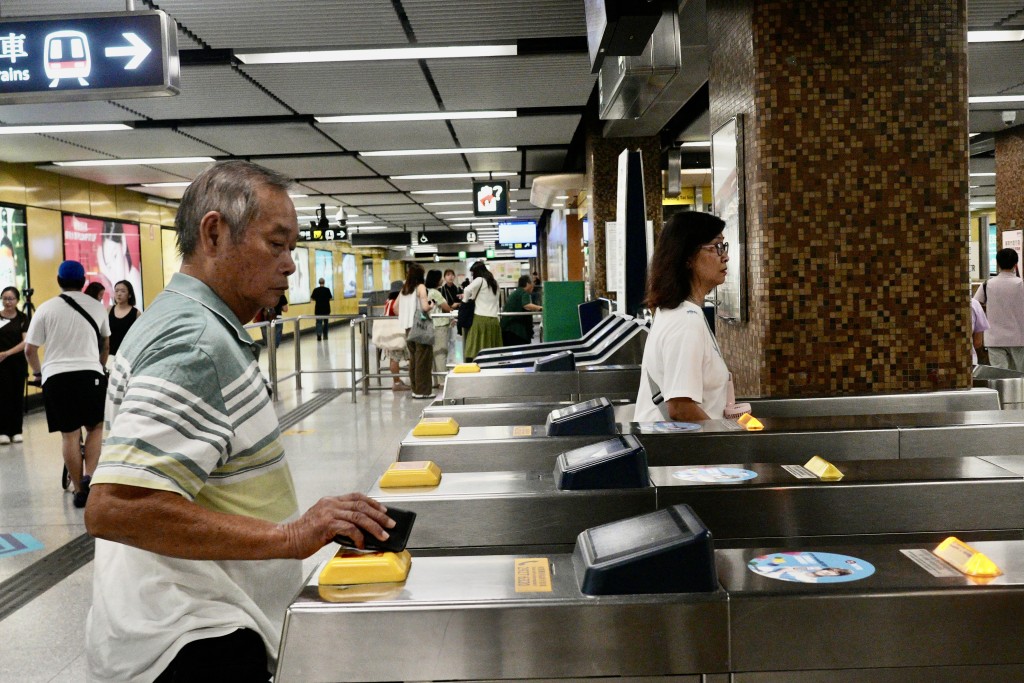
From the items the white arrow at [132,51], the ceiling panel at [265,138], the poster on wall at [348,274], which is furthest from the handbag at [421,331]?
the poster on wall at [348,274]

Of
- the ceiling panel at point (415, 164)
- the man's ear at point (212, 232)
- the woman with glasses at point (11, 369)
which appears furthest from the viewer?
the ceiling panel at point (415, 164)

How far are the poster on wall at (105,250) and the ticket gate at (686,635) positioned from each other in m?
11.0

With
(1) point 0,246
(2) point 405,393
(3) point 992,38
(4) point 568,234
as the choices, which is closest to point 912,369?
(3) point 992,38

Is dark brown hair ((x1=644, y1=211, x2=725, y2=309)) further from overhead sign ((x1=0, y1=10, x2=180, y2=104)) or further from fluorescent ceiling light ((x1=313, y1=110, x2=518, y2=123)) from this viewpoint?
fluorescent ceiling light ((x1=313, y1=110, x2=518, y2=123))

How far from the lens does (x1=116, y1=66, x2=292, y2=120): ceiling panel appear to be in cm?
611

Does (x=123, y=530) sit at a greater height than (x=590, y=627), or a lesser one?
greater

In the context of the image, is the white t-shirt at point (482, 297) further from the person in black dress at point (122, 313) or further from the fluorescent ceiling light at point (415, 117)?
the person in black dress at point (122, 313)

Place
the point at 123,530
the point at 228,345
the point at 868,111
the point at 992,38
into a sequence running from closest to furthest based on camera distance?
1. the point at 123,530
2. the point at 228,345
3. the point at 868,111
4. the point at 992,38

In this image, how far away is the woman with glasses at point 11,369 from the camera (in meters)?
7.35

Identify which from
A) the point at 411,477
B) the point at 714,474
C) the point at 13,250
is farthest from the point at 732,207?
the point at 13,250

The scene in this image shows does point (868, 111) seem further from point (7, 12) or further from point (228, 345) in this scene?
point (7, 12)

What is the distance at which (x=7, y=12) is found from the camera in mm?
4504

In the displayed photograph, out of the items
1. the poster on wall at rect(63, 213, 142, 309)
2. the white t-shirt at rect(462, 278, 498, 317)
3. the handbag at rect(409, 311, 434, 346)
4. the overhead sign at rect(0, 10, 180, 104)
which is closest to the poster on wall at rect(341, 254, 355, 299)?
the poster on wall at rect(63, 213, 142, 309)

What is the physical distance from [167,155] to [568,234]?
7713mm
